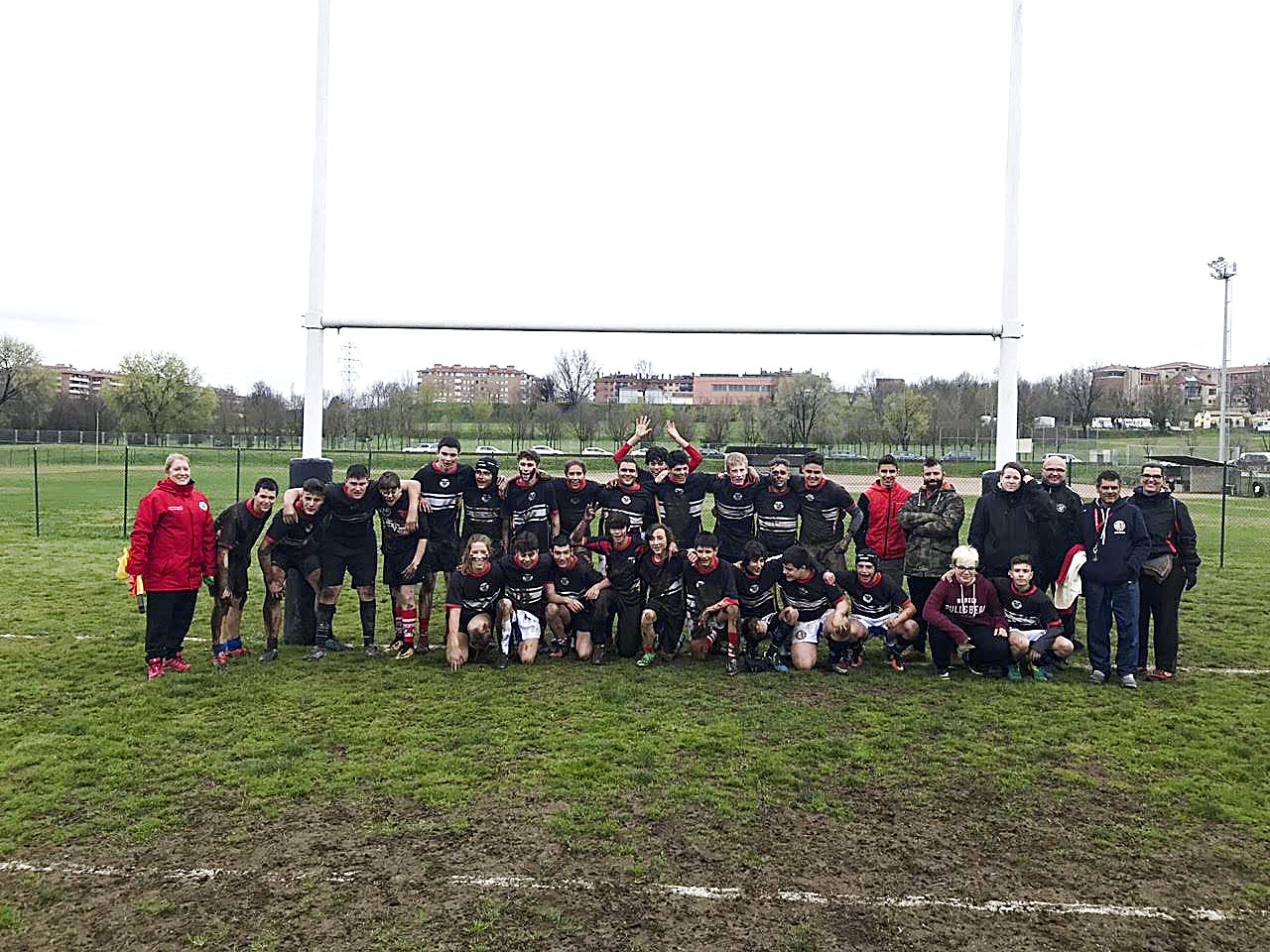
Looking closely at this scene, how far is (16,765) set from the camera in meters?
4.96

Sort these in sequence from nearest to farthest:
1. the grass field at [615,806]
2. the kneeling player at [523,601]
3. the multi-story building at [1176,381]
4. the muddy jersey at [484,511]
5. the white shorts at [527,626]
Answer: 1. the grass field at [615,806]
2. the kneeling player at [523,601]
3. the white shorts at [527,626]
4. the muddy jersey at [484,511]
5. the multi-story building at [1176,381]

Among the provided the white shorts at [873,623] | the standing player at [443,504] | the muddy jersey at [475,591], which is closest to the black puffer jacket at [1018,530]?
the white shorts at [873,623]

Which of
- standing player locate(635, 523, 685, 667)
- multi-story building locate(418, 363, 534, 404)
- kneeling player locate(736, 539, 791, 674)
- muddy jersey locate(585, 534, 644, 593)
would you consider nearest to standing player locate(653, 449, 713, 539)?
standing player locate(635, 523, 685, 667)

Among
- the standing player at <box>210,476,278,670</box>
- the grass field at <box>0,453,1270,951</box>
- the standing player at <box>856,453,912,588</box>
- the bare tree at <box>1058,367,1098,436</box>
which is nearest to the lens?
the grass field at <box>0,453,1270,951</box>

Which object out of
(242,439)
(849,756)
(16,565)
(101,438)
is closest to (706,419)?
(16,565)

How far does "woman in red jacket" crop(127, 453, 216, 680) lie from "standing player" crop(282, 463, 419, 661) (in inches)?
30.2

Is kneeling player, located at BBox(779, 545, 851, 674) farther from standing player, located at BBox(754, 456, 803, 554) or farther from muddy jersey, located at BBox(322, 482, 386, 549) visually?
muddy jersey, located at BBox(322, 482, 386, 549)

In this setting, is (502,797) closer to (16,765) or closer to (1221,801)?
(16,765)

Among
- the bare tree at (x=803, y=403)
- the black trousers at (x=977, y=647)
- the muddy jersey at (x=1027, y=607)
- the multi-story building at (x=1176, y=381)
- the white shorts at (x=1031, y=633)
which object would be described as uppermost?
the multi-story building at (x=1176, y=381)

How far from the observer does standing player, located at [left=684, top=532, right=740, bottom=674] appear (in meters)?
7.20

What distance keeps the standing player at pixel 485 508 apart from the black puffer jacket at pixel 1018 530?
3671mm

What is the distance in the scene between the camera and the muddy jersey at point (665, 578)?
A: 743 cm

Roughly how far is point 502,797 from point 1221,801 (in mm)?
Answer: 3396

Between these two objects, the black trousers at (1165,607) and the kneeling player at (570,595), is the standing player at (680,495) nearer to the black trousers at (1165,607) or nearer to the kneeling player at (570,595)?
the kneeling player at (570,595)
